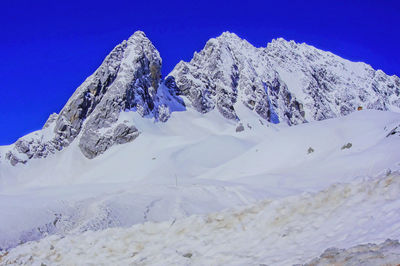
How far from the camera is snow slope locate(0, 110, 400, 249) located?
13.8 meters

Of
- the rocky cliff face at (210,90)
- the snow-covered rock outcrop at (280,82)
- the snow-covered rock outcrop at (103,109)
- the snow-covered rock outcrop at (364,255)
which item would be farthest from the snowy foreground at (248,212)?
the snow-covered rock outcrop at (280,82)

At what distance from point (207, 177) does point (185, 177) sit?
484 cm

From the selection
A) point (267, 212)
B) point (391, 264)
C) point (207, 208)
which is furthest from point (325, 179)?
point (391, 264)

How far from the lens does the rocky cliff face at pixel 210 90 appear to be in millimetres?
68875

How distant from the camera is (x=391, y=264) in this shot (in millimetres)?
4059

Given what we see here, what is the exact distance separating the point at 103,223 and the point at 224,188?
6271mm

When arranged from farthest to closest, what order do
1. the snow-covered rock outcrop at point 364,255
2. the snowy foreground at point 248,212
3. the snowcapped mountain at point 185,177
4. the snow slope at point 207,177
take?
the snow slope at point 207,177, the snowcapped mountain at point 185,177, the snowy foreground at point 248,212, the snow-covered rock outcrop at point 364,255

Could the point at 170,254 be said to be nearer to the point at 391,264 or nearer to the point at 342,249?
the point at 342,249

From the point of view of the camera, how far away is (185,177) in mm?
32188

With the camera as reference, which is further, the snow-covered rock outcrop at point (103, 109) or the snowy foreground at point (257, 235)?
the snow-covered rock outcrop at point (103, 109)

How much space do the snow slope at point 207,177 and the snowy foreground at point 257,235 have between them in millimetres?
2008

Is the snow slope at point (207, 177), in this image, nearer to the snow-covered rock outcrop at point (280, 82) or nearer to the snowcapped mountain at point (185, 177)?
the snowcapped mountain at point (185, 177)

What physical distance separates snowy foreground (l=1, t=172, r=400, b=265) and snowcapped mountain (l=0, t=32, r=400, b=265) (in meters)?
0.04

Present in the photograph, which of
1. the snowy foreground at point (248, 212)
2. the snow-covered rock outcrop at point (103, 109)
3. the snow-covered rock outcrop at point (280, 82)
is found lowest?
the snowy foreground at point (248, 212)
